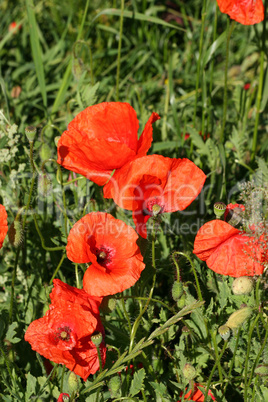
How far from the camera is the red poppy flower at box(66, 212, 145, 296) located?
1.72 metres

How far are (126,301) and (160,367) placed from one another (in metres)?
0.31

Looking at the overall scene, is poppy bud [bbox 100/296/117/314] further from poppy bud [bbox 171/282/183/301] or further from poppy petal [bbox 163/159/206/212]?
poppy petal [bbox 163/159/206/212]

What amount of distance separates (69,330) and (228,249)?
631mm

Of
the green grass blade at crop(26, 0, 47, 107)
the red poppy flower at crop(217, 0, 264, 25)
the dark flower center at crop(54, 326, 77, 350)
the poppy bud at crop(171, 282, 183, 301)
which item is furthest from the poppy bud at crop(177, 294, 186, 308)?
the green grass blade at crop(26, 0, 47, 107)

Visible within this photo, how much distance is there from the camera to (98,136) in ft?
6.59

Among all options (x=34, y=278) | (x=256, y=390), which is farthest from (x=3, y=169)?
(x=256, y=390)

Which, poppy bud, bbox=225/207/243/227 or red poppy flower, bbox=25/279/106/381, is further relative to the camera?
poppy bud, bbox=225/207/243/227

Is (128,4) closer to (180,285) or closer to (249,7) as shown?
(249,7)

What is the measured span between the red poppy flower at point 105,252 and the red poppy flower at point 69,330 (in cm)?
7

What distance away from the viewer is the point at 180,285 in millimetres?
1897

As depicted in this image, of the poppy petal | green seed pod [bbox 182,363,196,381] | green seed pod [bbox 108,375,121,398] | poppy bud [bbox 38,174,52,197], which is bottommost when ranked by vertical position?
green seed pod [bbox 108,375,121,398]

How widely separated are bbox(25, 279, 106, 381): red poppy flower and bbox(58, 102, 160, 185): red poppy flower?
0.48m

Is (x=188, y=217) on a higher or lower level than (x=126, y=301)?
higher

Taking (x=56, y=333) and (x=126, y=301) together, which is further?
(x=126, y=301)
